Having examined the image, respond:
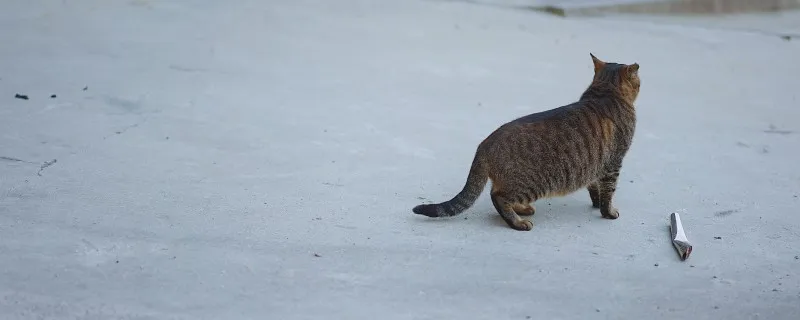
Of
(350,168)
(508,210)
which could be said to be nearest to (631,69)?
(508,210)

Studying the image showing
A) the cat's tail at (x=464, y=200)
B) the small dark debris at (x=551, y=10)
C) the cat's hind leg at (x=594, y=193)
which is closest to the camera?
the cat's tail at (x=464, y=200)

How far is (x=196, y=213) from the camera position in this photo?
341 cm

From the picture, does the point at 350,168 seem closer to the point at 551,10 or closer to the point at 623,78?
the point at 623,78

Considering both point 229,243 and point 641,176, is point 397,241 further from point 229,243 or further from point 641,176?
point 641,176

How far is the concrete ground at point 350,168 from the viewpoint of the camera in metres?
2.84

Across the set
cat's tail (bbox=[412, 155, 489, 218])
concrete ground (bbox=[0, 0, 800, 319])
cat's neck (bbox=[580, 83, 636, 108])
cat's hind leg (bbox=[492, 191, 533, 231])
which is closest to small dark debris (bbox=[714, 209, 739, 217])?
concrete ground (bbox=[0, 0, 800, 319])

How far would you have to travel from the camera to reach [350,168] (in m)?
4.09

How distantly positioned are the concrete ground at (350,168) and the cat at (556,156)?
0.10 meters

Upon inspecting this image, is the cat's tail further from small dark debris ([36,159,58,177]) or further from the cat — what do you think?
small dark debris ([36,159,58,177])

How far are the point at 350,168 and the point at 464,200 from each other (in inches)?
33.6

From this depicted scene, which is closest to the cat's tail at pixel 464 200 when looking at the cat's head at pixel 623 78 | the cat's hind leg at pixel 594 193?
the cat's hind leg at pixel 594 193

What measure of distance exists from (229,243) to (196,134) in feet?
4.46

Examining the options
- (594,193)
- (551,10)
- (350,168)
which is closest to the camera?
(594,193)

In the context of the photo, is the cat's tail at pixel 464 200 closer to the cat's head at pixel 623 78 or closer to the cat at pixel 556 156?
the cat at pixel 556 156
